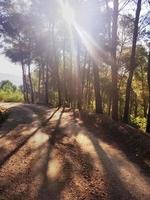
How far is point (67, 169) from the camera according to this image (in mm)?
10586

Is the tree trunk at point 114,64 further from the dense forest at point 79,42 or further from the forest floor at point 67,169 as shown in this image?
Answer: the forest floor at point 67,169

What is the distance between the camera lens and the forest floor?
8680 millimetres

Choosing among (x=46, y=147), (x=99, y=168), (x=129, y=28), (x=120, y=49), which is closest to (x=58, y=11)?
(x=129, y=28)

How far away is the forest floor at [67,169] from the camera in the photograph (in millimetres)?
8680

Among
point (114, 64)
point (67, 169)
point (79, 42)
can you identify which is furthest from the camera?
point (79, 42)

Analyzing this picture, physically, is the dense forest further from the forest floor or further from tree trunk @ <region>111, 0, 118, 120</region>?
the forest floor

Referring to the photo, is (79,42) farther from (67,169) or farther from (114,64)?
(67,169)

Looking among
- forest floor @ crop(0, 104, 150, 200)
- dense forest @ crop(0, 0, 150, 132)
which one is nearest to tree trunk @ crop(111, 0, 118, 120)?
dense forest @ crop(0, 0, 150, 132)

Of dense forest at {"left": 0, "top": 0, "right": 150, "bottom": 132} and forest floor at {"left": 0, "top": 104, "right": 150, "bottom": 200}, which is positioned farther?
dense forest at {"left": 0, "top": 0, "right": 150, "bottom": 132}

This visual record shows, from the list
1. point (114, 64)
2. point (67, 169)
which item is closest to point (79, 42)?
point (114, 64)

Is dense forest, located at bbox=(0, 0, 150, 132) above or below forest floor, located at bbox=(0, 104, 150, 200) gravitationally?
above

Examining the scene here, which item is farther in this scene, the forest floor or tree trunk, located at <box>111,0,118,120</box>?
tree trunk, located at <box>111,0,118,120</box>

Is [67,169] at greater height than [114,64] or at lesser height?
lesser

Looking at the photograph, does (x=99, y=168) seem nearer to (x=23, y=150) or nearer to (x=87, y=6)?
(x=23, y=150)
